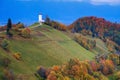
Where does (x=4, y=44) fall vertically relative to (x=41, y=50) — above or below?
above

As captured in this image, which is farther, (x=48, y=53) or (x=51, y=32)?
(x=51, y=32)

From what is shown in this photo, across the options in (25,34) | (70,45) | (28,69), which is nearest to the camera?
(28,69)

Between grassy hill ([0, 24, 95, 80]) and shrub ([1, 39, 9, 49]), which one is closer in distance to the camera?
grassy hill ([0, 24, 95, 80])

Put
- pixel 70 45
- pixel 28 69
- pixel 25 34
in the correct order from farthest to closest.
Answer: pixel 70 45 < pixel 25 34 < pixel 28 69

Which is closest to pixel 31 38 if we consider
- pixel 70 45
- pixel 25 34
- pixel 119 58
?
pixel 25 34

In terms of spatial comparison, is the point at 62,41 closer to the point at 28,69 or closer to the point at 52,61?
the point at 52,61

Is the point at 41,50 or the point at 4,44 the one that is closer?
the point at 4,44

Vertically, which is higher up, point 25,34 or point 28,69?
point 25,34

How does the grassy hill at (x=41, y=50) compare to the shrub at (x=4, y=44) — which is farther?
the shrub at (x=4, y=44)
